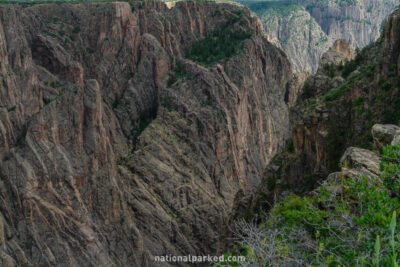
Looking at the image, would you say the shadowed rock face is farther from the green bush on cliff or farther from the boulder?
the green bush on cliff

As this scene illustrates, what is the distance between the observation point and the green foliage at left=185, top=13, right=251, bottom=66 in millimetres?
87206

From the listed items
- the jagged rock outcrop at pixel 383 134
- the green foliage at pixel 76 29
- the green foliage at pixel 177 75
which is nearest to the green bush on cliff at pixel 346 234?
the jagged rock outcrop at pixel 383 134

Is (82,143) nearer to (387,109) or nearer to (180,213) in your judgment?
(180,213)

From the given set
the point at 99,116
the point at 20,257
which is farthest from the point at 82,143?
the point at 20,257

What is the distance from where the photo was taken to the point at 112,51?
8450 cm

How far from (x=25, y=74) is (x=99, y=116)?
14.9 metres

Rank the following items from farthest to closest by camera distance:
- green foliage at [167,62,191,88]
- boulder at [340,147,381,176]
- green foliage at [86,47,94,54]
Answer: green foliage at [86,47,94,54] < green foliage at [167,62,191,88] < boulder at [340,147,381,176]

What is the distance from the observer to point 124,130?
262 feet

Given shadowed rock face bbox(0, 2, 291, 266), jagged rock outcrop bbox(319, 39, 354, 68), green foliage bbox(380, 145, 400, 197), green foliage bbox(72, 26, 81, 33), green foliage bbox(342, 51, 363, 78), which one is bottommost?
shadowed rock face bbox(0, 2, 291, 266)

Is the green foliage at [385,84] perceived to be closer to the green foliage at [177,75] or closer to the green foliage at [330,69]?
the green foliage at [330,69]

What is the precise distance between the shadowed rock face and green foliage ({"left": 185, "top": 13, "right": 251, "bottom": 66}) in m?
1.96

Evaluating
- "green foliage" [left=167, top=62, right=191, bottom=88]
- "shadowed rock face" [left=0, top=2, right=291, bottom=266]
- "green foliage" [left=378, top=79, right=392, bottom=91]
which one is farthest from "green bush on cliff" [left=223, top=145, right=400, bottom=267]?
"green foliage" [left=167, top=62, right=191, bottom=88]

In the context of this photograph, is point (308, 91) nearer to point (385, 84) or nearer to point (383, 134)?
point (385, 84)

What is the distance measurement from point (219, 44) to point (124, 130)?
30966 millimetres
